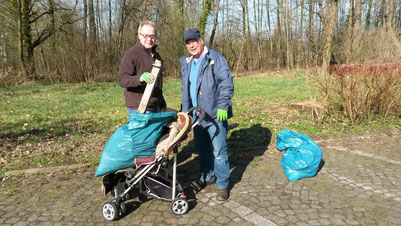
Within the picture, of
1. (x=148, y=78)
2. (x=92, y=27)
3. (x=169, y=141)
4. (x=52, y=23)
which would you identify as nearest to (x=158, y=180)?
(x=169, y=141)

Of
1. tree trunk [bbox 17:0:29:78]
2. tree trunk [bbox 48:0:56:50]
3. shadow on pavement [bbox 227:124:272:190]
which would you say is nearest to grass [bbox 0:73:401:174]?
shadow on pavement [bbox 227:124:272:190]

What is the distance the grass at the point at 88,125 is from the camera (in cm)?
575

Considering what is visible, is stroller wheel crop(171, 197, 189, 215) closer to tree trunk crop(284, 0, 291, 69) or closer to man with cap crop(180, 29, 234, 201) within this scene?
man with cap crop(180, 29, 234, 201)

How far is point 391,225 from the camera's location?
332cm

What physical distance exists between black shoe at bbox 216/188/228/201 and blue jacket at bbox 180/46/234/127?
2.87 ft

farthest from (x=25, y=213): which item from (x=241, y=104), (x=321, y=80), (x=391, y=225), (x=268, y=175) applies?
(x=241, y=104)

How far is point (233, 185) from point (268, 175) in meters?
0.67

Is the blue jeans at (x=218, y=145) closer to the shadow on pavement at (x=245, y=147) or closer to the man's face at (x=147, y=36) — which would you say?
the shadow on pavement at (x=245, y=147)

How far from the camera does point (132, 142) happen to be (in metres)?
3.29

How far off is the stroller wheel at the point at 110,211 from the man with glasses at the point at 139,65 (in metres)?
1.17

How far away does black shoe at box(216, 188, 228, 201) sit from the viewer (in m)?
3.98

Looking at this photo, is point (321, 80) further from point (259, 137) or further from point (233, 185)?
point (233, 185)

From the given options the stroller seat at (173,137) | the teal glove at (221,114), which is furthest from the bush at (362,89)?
the stroller seat at (173,137)

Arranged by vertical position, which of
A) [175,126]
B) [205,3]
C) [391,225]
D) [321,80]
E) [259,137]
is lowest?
[391,225]
